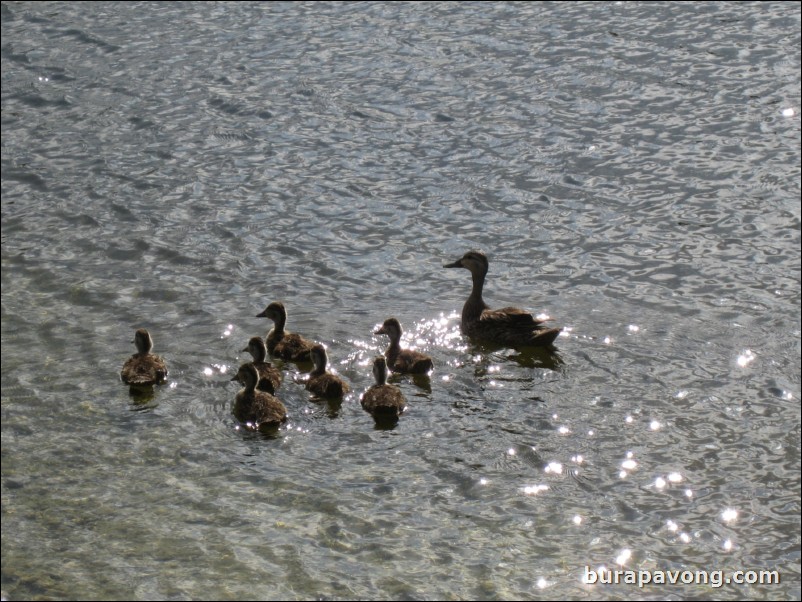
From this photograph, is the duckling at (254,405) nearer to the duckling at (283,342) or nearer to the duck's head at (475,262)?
the duckling at (283,342)

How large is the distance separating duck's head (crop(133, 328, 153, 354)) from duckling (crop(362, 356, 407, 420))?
2.35 m

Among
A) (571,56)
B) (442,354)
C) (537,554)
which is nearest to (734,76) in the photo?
(571,56)

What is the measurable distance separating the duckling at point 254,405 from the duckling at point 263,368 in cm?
39

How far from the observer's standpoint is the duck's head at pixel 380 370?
1123 cm

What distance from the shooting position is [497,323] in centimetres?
1241

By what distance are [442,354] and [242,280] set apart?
9.44 ft

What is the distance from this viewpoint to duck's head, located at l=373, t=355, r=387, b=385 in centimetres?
1123

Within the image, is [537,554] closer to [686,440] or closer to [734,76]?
[686,440]

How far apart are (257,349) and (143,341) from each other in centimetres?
116

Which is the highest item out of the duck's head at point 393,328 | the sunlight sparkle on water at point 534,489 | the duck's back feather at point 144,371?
the duck's head at point 393,328

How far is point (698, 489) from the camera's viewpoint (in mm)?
9633

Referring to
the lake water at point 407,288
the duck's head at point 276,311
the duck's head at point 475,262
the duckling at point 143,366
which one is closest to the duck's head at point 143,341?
the duckling at point 143,366

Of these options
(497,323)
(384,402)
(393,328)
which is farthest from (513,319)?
(384,402)

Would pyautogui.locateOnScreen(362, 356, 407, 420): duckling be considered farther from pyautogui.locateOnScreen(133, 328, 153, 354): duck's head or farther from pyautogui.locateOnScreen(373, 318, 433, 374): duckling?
pyautogui.locateOnScreen(133, 328, 153, 354): duck's head
